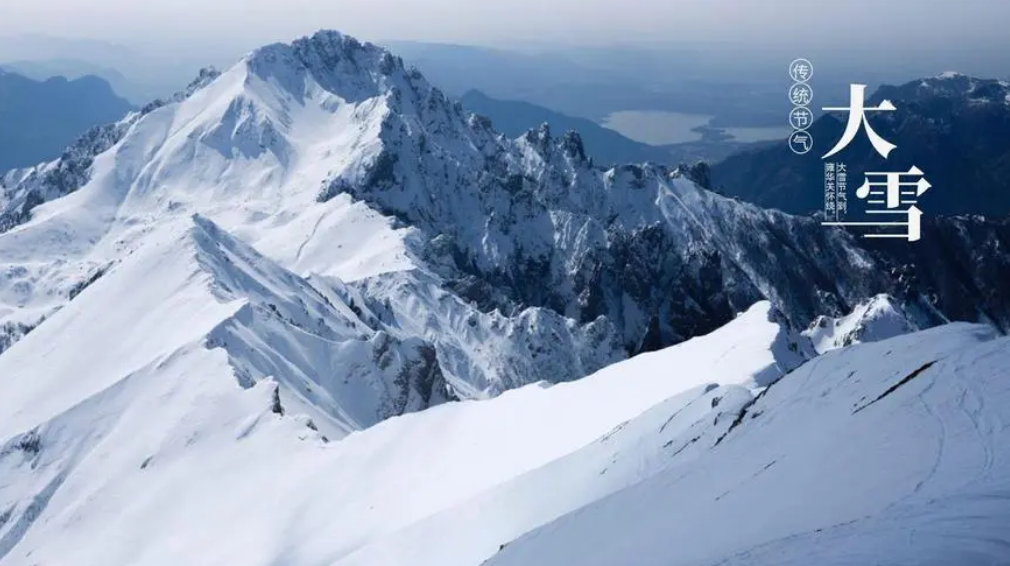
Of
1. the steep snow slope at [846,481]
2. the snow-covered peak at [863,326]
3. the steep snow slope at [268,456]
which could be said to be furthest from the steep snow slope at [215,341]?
the snow-covered peak at [863,326]

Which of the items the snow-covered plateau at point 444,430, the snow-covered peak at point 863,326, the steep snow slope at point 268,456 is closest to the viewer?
the snow-covered plateau at point 444,430

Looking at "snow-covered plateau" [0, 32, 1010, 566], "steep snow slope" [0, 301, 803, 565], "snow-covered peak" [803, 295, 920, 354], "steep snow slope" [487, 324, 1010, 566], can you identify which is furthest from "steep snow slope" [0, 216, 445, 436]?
"snow-covered peak" [803, 295, 920, 354]

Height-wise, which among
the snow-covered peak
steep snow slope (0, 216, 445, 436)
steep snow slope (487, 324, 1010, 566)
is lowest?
the snow-covered peak

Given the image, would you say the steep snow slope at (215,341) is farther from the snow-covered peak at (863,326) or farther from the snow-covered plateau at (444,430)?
the snow-covered peak at (863,326)

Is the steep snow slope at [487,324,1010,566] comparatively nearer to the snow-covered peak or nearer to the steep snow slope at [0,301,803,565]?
the steep snow slope at [0,301,803,565]

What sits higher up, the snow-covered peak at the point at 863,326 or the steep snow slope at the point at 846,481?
the steep snow slope at the point at 846,481

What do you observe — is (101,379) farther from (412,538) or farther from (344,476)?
(412,538)
